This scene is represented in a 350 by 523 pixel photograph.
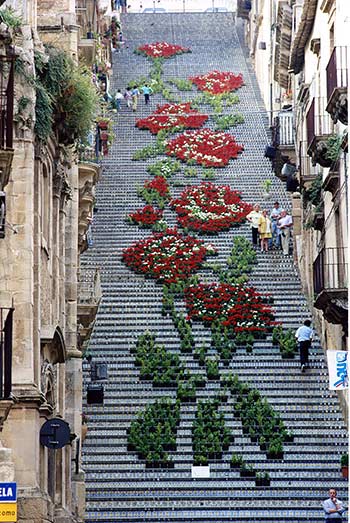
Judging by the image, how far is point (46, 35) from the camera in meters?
33.1

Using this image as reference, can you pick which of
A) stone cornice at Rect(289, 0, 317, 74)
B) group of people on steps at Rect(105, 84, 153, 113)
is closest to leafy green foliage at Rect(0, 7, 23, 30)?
stone cornice at Rect(289, 0, 317, 74)

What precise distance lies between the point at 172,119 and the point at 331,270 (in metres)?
27.6

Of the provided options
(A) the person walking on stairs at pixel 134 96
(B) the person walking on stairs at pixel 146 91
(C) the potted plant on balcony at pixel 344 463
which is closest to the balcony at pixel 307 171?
(C) the potted plant on balcony at pixel 344 463

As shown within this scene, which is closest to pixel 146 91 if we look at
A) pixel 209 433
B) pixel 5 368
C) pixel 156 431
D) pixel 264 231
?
pixel 264 231

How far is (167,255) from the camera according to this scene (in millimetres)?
47531

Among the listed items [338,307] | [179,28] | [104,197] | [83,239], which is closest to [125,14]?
[179,28]

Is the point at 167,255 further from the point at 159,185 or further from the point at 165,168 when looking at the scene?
the point at 165,168

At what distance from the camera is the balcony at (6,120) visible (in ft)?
71.9

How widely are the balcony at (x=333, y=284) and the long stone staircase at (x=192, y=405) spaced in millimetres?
3498

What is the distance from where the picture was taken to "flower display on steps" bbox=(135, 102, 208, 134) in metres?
60.7

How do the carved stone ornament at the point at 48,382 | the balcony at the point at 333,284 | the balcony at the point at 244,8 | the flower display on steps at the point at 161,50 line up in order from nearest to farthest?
the carved stone ornament at the point at 48,382 → the balcony at the point at 333,284 → the flower display on steps at the point at 161,50 → the balcony at the point at 244,8

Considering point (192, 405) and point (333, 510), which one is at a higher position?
point (192, 405)

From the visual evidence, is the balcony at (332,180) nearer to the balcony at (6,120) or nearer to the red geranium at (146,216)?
the balcony at (6,120)

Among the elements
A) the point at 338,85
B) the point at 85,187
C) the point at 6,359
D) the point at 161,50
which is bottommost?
the point at 6,359
